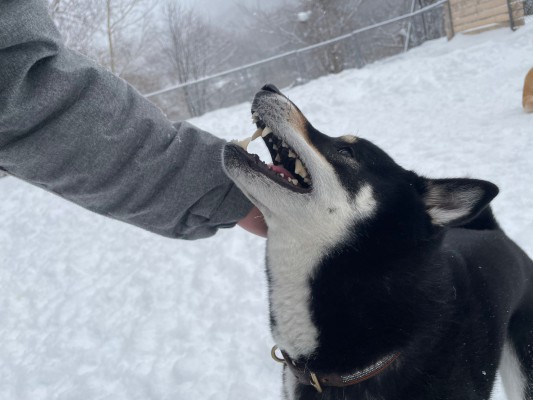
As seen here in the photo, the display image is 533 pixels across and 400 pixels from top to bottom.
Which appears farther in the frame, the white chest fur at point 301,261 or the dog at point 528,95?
the dog at point 528,95

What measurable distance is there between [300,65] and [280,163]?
12406 mm

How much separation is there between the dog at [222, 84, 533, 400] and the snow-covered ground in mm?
1321

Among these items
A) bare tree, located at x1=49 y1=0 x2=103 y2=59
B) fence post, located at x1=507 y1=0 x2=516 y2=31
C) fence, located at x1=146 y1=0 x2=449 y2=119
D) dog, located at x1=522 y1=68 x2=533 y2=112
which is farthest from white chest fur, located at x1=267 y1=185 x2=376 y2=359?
bare tree, located at x1=49 y1=0 x2=103 y2=59

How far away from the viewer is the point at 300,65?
1370 centimetres

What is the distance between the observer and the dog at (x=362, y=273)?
174 centimetres

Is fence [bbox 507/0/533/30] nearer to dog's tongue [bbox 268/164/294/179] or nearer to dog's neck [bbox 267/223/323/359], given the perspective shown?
dog's tongue [bbox 268/164/294/179]

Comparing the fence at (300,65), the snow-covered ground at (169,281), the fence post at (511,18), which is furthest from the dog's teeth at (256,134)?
the fence post at (511,18)

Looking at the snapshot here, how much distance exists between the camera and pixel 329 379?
5.74 feet

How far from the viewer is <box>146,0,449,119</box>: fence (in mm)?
13570

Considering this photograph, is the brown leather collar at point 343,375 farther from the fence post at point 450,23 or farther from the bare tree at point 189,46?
the bare tree at point 189,46

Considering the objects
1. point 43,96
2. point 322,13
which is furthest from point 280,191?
point 322,13

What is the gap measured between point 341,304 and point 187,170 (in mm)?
981

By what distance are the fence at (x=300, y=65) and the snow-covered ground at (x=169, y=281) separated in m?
5.23

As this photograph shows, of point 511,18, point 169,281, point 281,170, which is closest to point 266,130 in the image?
point 281,170
